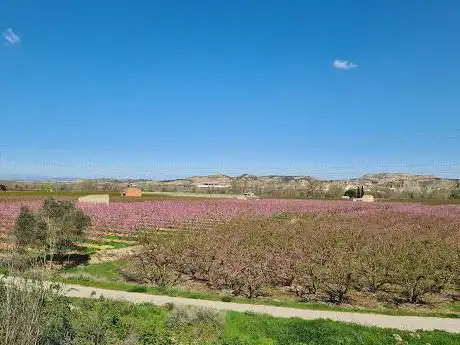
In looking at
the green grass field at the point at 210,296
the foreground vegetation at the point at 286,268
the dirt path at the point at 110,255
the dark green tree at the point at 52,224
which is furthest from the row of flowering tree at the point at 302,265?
the dark green tree at the point at 52,224

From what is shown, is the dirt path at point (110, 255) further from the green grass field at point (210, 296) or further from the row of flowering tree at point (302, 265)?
the green grass field at point (210, 296)

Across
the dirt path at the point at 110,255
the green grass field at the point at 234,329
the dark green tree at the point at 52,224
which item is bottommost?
the dirt path at the point at 110,255

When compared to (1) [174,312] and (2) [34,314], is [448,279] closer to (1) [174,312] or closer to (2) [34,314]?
(1) [174,312]

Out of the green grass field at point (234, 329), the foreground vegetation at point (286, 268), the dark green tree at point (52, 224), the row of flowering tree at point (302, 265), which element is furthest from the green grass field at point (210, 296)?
the dark green tree at point (52, 224)

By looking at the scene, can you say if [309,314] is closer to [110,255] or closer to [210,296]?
[210,296]

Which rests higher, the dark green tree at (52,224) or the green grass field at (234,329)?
the dark green tree at (52,224)

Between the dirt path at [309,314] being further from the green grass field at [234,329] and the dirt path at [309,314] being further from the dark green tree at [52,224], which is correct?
the dark green tree at [52,224]

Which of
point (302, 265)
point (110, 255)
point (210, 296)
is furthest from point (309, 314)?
point (110, 255)

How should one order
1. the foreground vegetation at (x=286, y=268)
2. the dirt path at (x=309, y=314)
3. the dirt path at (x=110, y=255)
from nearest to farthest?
1. the dirt path at (x=309, y=314)
2. the foreground vegetation at (x=286, y=268)
3. the dirt path at (x=110, y=255)

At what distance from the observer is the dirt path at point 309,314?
34.7 ft

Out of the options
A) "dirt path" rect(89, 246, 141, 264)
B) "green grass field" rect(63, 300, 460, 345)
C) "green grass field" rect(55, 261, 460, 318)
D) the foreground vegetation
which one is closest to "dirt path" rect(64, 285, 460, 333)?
"green grass field" rect(55, 261, 460, 318)

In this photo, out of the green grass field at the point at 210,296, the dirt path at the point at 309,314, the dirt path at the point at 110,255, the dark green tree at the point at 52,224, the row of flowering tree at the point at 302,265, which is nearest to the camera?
the dirt path at the point at 309,314

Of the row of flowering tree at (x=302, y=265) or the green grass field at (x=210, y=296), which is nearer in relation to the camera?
the green grass field at (x=210, y=296)

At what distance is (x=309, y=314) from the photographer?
11.3m
